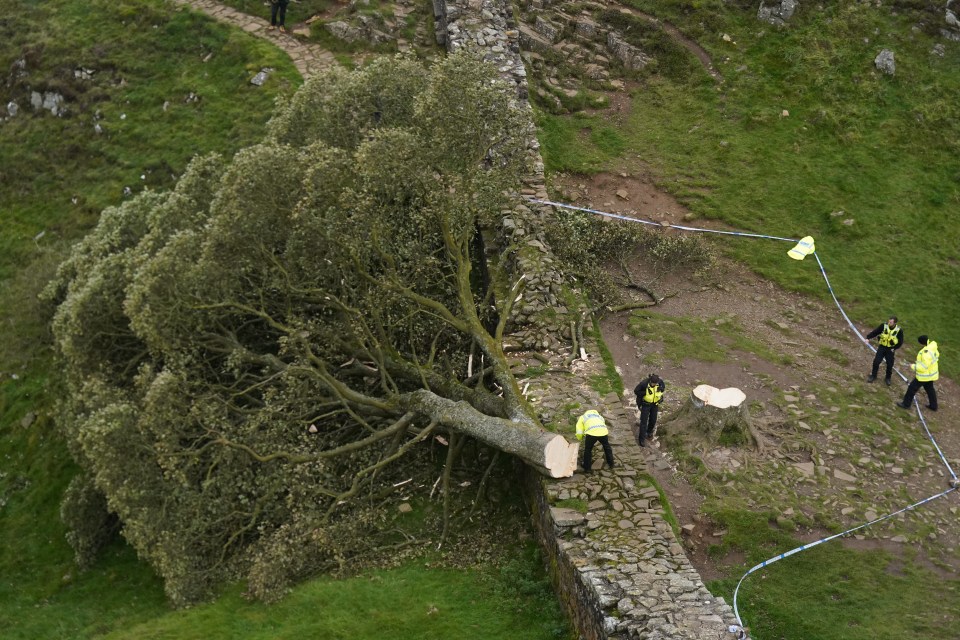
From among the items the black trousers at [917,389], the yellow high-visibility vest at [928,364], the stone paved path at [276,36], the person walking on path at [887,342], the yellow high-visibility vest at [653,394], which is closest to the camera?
the yellow high-visibility vest at [653,394]

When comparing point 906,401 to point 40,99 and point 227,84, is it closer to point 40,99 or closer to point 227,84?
point 227,84

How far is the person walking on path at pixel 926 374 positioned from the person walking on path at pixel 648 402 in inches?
246

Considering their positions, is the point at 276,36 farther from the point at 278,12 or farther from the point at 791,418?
the point at 791,418

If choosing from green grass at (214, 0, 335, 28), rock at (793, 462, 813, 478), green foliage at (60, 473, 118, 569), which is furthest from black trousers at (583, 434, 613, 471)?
green grass at (214, 0, 335, 28)

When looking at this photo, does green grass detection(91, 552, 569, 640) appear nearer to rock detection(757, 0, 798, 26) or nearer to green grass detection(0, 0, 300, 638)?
green grass detection(0, 0, 300, 638)

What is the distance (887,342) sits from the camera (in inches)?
888

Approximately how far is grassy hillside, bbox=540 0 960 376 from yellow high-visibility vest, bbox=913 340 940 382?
336cm

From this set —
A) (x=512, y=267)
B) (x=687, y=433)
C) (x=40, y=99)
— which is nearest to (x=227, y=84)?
(x=40, y=99)

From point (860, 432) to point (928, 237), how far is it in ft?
31.8

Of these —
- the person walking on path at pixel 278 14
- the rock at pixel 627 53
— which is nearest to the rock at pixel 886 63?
the rock at pixel 627 53

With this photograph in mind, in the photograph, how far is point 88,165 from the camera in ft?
119

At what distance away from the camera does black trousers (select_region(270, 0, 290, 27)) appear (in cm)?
3668

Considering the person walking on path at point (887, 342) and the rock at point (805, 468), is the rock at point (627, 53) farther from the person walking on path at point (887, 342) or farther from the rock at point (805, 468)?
the rock at point (805, 468)

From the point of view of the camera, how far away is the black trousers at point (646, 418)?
2019cm
